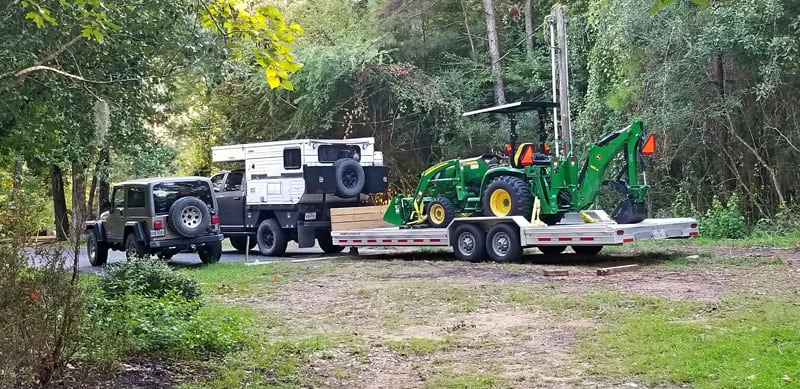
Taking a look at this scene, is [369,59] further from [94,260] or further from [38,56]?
[38,56]

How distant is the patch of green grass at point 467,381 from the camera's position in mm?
5660

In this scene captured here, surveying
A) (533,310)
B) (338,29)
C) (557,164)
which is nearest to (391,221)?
(557,164)

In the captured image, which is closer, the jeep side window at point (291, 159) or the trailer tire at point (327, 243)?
the jeep side window at point (291, 159)

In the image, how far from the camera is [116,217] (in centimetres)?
1516

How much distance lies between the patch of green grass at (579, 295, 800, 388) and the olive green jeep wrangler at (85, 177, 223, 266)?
27.5ft

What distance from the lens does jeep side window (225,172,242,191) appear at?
1795 centimetres

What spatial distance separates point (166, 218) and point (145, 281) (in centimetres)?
602

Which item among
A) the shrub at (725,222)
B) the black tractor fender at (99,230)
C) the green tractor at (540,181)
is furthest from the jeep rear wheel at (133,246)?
the shrub at (725,222)

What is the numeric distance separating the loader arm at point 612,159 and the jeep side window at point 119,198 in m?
8.46

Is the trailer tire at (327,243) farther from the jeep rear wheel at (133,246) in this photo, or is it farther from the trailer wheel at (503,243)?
the trailer wheel at (503,243)

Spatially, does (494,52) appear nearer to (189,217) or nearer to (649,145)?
(649,145)

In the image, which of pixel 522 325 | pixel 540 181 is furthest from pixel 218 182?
pixel 522 325

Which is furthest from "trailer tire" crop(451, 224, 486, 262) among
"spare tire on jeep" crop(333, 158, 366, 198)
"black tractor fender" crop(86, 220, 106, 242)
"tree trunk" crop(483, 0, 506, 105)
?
"tree trunk" crop(483, 0, 506, 105)

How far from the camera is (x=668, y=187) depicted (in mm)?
17812
